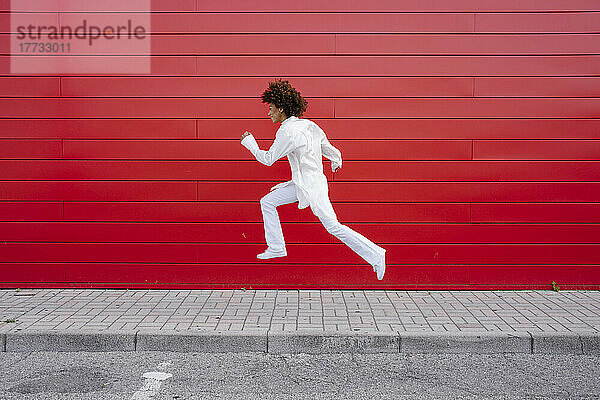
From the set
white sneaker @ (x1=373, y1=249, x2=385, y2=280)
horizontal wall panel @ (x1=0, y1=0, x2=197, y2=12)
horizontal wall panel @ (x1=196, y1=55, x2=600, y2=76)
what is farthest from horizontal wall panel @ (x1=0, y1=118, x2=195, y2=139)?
white sneaker @ (x1=373, y1=249, x2=385, y2=280)

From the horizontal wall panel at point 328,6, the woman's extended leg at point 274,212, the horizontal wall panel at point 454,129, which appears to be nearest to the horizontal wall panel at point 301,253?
the woman's extended leg at point 274,212

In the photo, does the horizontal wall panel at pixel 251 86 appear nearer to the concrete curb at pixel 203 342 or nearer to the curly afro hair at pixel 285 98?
the curly afro hair at pixel 285 98

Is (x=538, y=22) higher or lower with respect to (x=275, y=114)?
higher

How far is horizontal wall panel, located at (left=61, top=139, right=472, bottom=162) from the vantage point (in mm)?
6789

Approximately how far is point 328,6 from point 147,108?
2296 millimetres

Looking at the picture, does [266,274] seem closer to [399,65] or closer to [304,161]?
[304,161]

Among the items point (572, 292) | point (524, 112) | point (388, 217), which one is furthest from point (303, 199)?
point (572, 292)

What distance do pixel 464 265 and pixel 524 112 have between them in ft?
5.96

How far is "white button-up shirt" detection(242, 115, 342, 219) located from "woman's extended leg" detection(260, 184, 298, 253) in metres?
0.15

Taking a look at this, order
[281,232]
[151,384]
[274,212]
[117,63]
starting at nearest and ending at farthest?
[151,384]
[274,212]
[281,232]
[117,63]

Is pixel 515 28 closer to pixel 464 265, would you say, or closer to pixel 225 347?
pixel 464 265

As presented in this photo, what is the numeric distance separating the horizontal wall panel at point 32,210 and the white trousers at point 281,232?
236cm

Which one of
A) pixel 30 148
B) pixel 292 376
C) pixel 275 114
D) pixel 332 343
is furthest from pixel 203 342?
pixel 30 148

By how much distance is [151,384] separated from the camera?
4203 mm
